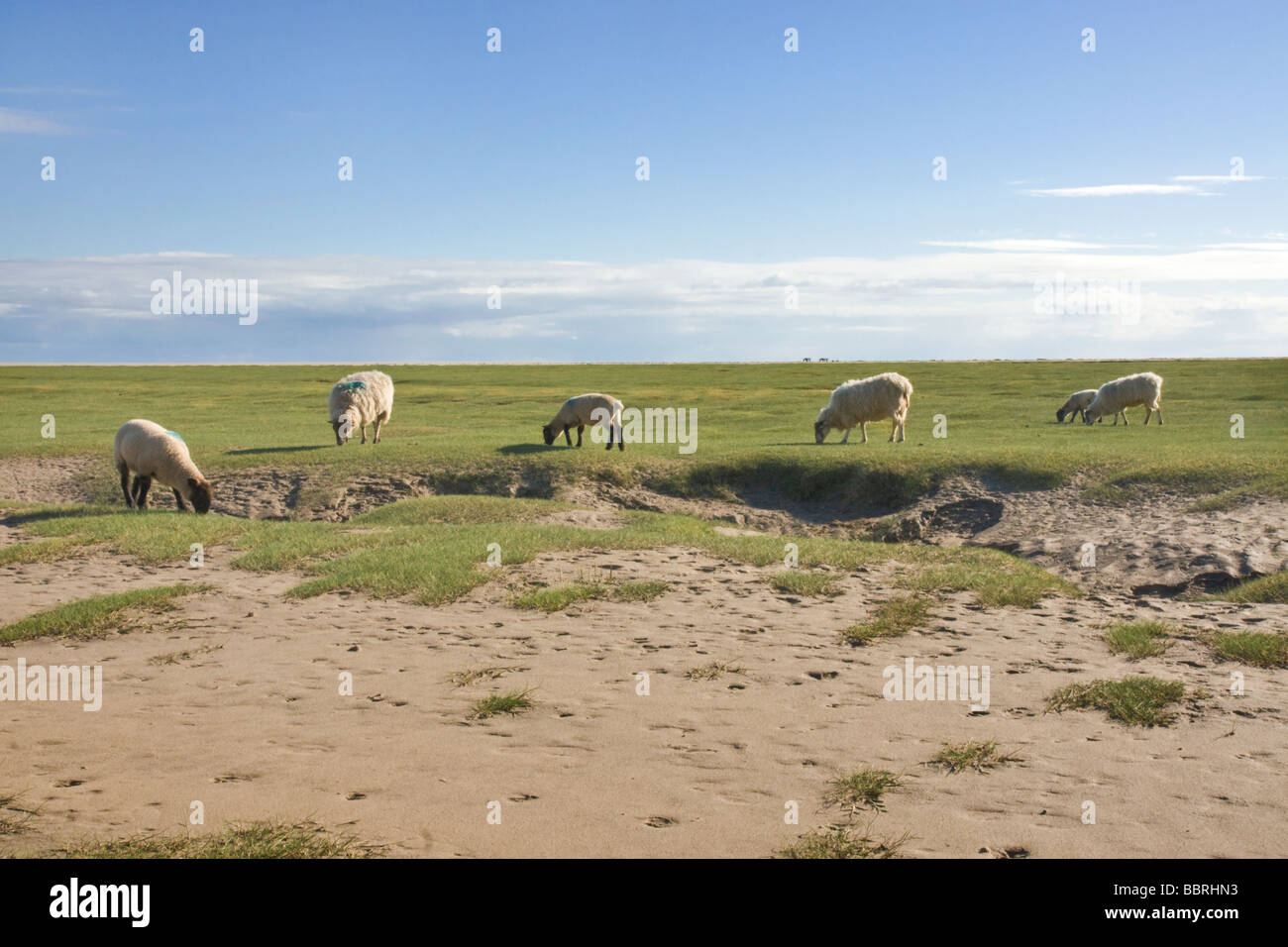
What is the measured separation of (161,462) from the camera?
1872 cm

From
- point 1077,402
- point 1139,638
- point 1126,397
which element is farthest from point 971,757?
point 1077,402

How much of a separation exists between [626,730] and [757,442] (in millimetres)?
20187

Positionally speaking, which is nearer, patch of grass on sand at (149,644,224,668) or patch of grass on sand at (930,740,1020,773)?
patch of grass on sand at (930,740,1020,773)

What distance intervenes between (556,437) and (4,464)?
47.0ft

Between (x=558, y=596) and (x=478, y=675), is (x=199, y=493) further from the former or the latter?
(x=478, y=675)

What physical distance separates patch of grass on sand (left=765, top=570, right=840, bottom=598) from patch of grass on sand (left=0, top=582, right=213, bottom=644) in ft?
25.6

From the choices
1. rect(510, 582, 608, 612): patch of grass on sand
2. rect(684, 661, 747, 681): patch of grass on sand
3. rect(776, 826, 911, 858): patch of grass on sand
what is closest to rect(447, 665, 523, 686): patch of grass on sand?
rect(684, 661, 747, 681): patch of grass on sand

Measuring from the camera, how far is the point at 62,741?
7418mm

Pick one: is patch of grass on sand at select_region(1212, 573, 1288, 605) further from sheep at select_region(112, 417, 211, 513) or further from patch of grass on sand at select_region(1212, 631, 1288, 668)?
sheep at select_region(112, 417, 211, 513)

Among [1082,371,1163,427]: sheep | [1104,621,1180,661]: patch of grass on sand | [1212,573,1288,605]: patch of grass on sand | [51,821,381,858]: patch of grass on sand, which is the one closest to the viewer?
[51,821,381,858]: patch of grass on sand

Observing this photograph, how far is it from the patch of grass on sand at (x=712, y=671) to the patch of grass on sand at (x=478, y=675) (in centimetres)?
175

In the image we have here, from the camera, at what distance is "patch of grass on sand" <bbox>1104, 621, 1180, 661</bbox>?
393 inches
